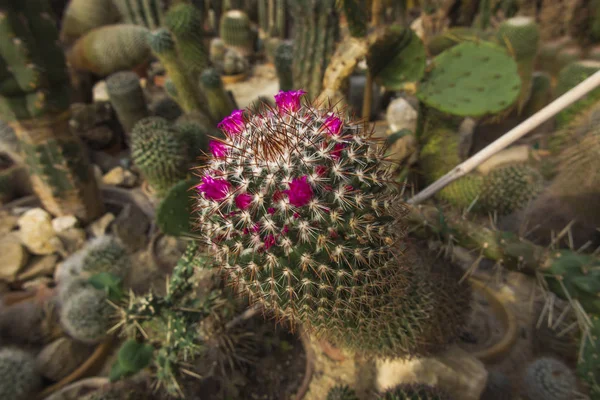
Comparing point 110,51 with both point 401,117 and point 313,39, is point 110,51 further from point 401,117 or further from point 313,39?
point 401,117

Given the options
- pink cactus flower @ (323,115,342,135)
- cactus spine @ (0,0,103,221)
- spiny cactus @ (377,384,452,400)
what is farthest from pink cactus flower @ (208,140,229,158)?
cactus spine @ (0,0,103,221)

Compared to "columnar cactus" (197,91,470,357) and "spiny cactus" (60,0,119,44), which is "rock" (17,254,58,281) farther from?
"spiny cactus" (60,0,119,44)

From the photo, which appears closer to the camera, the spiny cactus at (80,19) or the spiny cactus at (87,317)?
the spiny cactus at (87,317)

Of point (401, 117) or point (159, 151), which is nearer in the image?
point (159, 151)

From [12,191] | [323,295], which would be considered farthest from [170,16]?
[323,295]

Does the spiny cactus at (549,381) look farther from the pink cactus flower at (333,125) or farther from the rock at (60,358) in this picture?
the rock at (60,358)

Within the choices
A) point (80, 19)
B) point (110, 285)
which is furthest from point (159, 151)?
point (80, 19)

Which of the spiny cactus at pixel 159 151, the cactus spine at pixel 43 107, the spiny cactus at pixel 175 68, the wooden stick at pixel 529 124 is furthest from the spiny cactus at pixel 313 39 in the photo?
the cactus spine at pixel 43 107
